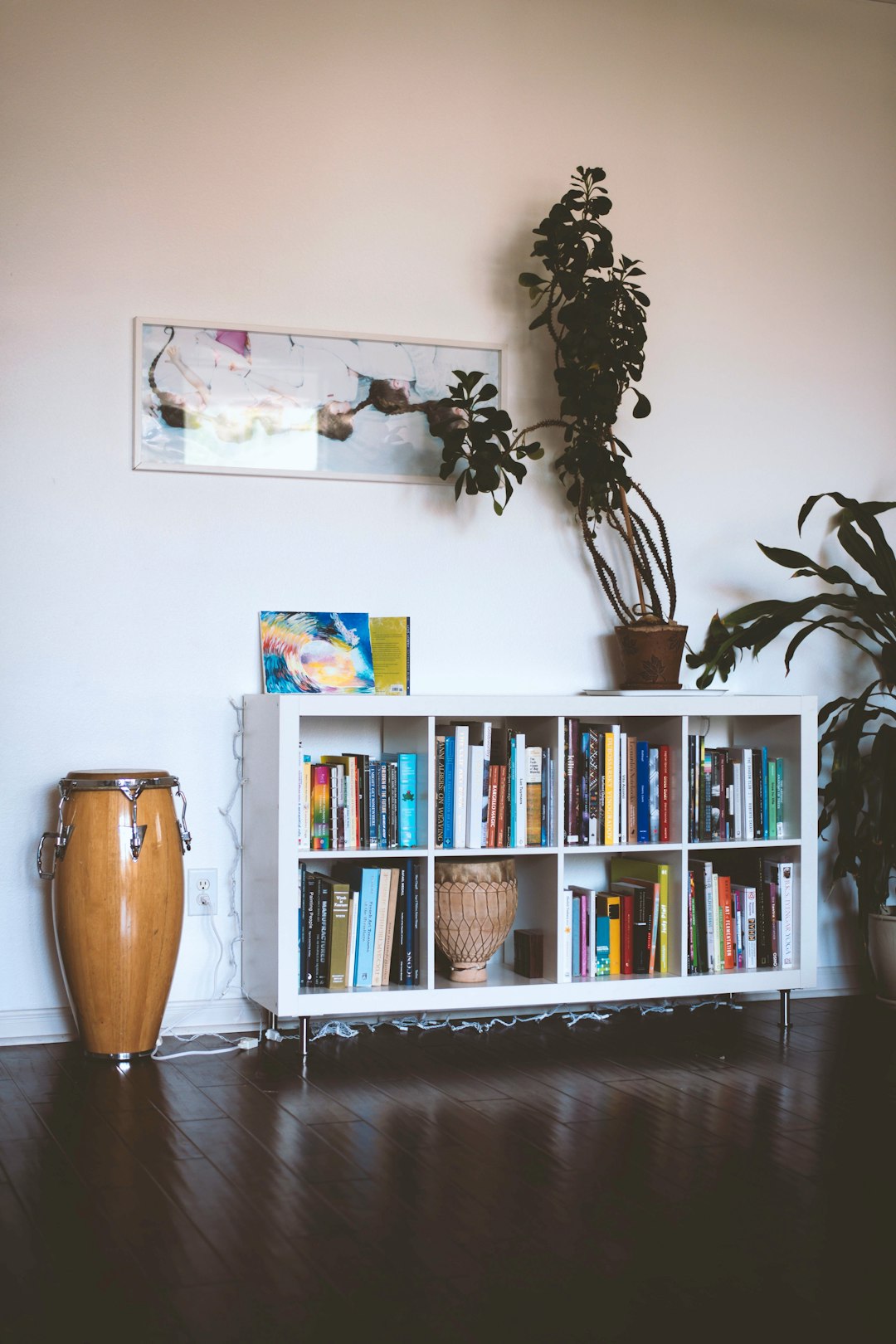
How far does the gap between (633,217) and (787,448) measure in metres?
0.84

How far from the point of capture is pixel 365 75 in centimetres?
378

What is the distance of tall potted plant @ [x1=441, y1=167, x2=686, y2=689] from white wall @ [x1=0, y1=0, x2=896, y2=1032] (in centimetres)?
14

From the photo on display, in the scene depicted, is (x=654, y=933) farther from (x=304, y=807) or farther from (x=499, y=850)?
(x=304, y=807)

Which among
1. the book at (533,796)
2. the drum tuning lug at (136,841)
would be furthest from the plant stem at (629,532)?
the drum tuning lug at (136,841)

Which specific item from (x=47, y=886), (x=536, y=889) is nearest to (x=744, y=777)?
(x=536, y=889)

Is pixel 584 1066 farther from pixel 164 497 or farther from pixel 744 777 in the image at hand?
pixel 164 497

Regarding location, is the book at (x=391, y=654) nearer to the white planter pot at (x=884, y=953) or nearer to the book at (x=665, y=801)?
the book at (x=665, y=801)

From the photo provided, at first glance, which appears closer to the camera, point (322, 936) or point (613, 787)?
point (322, 936)

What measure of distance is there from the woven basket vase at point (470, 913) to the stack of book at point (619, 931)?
192mm

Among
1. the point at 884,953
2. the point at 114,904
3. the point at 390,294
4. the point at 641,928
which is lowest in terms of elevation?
Answer: the point at 884,953

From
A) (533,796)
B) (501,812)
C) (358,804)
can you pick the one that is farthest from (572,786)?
(358,804)

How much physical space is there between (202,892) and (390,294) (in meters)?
1.72

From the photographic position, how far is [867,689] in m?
3.91

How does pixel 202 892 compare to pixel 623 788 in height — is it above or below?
below
